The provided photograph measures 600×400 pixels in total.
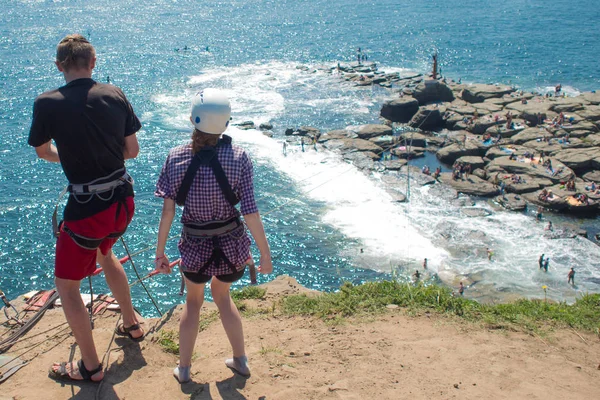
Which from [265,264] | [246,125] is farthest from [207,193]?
[246,125]

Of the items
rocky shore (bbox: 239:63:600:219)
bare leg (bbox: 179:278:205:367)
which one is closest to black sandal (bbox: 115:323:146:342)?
bare leg (bbox: 179:278:205:367)

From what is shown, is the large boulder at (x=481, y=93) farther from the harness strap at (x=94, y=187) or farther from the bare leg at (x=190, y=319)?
the harness strap at (x=94, y=187)

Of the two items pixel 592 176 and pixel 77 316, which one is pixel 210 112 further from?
pixel 592 176

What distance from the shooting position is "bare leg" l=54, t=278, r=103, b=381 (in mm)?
5652

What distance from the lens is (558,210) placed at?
110 ft

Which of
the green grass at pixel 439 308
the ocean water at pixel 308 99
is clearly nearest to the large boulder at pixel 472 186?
the ocean water at pixel 308 99

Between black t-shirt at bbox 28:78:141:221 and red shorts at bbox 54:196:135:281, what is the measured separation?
0.08m

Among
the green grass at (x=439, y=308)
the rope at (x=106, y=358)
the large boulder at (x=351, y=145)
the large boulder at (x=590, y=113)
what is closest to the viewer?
the rope at (x=106, y=358)

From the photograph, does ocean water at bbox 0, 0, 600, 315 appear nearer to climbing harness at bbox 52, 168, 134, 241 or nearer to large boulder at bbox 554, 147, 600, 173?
large boulder at bbox 554, 147, 600, 173

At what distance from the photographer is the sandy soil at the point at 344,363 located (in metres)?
5.91

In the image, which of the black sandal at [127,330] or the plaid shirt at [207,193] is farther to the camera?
the black sandal at [127,330]

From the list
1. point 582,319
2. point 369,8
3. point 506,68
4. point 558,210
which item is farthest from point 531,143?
point 369,8

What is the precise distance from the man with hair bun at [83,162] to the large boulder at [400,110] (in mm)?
44700

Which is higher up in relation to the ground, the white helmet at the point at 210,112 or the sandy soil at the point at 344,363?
the white helmet at the point at 210,112
